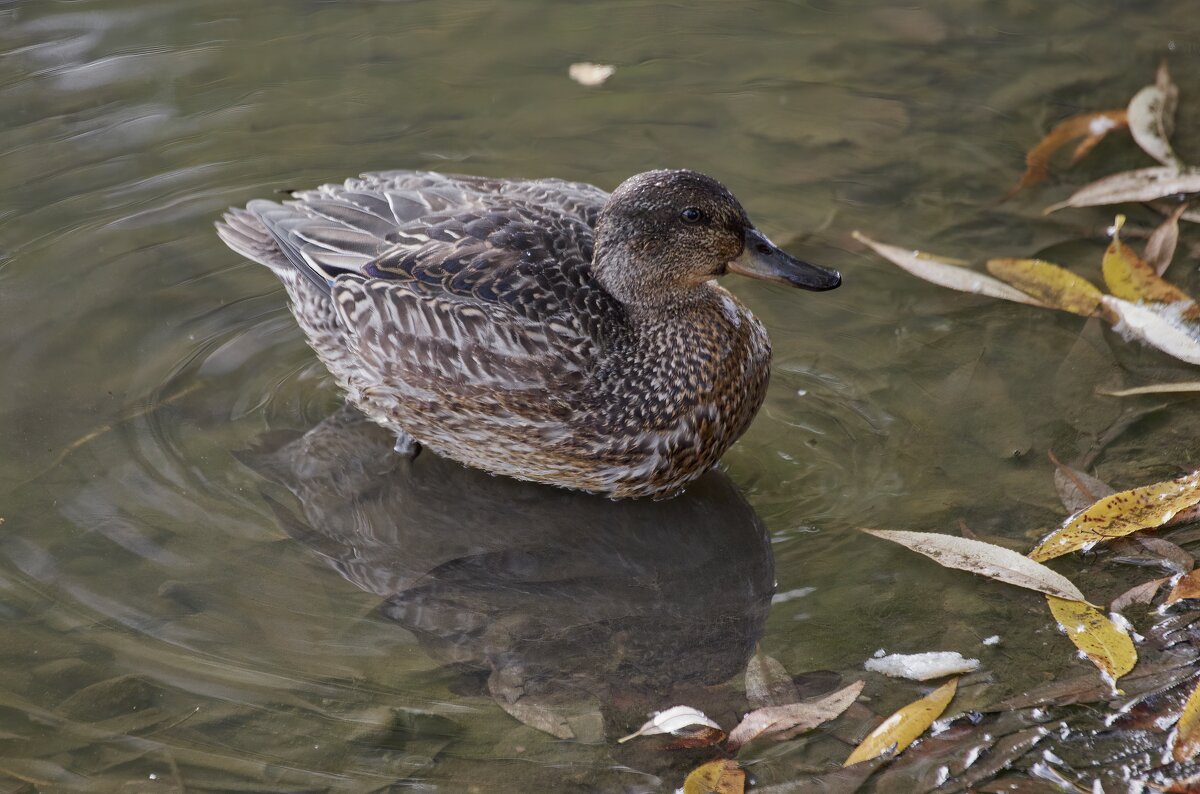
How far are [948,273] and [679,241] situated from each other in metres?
1.64

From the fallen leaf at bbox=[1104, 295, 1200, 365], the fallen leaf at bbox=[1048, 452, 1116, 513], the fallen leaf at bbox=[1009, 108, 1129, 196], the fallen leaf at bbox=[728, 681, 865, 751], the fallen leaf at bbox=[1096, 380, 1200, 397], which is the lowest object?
the fallen leaf at bbox=[728, 681, 865, 751]

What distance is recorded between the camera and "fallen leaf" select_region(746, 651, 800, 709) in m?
3.91

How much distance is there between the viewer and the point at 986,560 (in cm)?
428

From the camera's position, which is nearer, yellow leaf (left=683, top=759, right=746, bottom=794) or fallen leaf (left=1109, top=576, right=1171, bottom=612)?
yellow leaf (left=683, top=759, right=746, bottom=794)

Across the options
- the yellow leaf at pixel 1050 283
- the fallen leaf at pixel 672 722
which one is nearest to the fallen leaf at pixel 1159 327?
the yellow leaf at pixel 1050 283

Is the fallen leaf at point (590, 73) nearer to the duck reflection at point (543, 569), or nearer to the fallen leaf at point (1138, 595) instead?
the duck reflection at point (543, 569)

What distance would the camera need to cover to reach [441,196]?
5016 millimetres

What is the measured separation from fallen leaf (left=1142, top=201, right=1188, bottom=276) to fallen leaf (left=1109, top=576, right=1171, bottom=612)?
199 cm

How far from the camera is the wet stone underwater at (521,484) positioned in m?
3.83

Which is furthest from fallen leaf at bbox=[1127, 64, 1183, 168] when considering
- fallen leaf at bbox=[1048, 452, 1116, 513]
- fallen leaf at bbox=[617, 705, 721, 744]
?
fallen leaf at bbox=[617, 705, 721, 744]

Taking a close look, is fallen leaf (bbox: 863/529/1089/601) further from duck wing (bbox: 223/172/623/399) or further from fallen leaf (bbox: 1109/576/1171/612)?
duck wing (bbox: 223/172/623/399)

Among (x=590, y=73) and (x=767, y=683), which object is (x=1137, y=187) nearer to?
(x=590, y=73)

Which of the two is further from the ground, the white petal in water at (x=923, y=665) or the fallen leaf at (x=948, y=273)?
the fallen leaf at (x=948, y=273)

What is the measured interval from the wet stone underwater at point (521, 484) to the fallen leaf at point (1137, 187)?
0.13m
